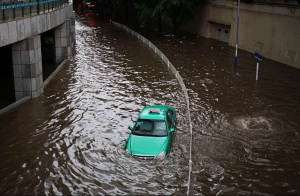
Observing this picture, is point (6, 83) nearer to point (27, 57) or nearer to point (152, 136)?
point (27, 57)

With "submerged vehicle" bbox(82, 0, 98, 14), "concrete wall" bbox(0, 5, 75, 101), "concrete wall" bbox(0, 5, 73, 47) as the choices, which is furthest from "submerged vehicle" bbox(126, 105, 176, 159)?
"submerged vehicle" bbox(82, 0, 98, 14)

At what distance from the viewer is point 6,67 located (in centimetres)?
2912

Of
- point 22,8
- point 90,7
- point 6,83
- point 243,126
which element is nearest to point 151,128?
point 243,126

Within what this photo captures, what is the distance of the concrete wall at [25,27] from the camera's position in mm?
17750

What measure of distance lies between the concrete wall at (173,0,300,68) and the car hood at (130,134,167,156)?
19.0 meters

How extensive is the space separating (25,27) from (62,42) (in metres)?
11.5

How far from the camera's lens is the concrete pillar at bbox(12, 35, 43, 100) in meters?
20.6

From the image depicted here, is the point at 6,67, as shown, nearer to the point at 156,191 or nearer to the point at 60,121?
the point at 60,121

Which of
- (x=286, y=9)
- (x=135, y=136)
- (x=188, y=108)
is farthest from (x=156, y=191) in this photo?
(x=286, y=9)

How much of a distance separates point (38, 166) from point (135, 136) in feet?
12.8

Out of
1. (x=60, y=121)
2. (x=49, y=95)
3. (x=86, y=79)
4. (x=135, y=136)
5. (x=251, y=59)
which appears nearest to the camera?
(x=135, y=136)

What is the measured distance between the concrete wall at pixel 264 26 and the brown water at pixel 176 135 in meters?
1.89

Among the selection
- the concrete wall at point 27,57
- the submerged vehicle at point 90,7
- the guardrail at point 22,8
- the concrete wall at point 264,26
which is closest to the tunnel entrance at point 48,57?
the concrete wall at point 27,57

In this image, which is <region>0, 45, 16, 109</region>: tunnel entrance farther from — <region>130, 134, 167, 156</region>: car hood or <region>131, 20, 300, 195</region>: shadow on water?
<region>131, 20, 300, 195</region>: shadow on water
